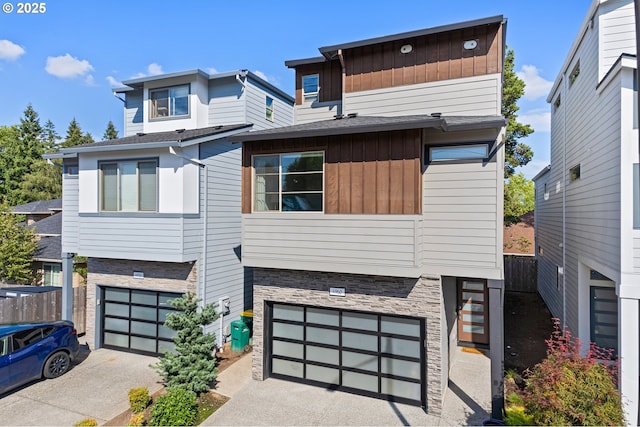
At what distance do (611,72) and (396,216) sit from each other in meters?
4.89

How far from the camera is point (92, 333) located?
36.0ft

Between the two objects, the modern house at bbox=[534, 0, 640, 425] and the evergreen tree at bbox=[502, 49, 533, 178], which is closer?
the modern house at bbox=[534, 0, 640, 425]

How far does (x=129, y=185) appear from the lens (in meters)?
10.0

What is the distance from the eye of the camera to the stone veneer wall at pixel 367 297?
7.25 metres

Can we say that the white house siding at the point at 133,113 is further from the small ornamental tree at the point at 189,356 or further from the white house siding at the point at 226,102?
the small ornamental tree at the point at 189,356

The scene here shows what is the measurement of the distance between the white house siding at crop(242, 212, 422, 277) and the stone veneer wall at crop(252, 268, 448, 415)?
1.58 ft

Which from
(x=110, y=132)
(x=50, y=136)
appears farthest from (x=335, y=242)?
(x=110, y=132)

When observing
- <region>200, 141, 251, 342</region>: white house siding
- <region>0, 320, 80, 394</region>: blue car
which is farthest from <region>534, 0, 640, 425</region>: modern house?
<region>0, 320, 80, 394</region>: blue car

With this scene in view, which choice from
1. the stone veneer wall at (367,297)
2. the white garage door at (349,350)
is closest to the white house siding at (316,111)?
the stone veneer wall at (367,297)

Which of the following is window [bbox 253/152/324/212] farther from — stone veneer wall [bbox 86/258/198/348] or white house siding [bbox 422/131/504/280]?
stone veneer wall [bbox 86/258/198/348]

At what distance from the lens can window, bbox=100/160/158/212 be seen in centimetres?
981

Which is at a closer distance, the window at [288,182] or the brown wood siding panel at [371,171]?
the brown wood siding panel at [371,171]

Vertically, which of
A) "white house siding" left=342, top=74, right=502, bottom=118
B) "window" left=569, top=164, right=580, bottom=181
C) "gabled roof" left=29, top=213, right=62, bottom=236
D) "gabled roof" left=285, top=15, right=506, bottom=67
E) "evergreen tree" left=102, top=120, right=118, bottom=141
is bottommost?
"gabled roof" left=29, top=213, right=62, bottom=236

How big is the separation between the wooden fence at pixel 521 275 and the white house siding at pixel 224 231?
1358 centimetres
